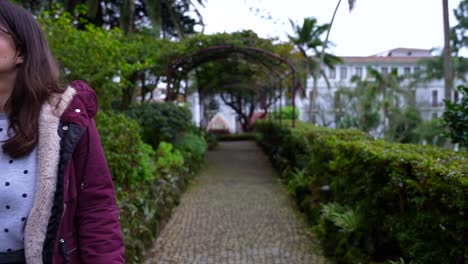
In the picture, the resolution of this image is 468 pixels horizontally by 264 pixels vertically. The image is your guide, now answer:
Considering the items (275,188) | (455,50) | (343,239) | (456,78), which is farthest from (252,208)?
(456,78)

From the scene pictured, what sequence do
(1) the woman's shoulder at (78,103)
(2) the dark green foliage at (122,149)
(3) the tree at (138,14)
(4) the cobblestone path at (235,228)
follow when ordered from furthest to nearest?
1. (3) the tree at (138,14)
2. (4) the cobblestone path at (235,228)
3. (2) the dark green foliage at (122,149)
4. (1) the woman's shoulder at (78,103)

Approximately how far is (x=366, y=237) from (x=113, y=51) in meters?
5.16

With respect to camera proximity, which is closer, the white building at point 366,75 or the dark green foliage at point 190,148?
the dark green foliage at point 190,148

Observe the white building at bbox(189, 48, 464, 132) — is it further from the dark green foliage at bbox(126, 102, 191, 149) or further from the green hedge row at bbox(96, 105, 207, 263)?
the green hedge row at bbox(96, 105, 207, 263)

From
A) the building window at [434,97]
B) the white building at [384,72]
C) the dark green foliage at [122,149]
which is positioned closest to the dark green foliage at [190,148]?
the dark green foliage at [122,149]

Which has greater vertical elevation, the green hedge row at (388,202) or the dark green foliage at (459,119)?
the dark green foliage at (459,119)

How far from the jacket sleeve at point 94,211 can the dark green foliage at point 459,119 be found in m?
5.36

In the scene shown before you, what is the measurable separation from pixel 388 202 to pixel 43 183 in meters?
3.36

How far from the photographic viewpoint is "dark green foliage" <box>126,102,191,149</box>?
34.3 ft

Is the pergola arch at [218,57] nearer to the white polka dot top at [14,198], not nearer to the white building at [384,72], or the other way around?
the white polka dot top at [14,198]

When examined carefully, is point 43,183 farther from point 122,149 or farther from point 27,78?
point 122,149

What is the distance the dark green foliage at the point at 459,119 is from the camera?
5.92 m

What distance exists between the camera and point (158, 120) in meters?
10.5

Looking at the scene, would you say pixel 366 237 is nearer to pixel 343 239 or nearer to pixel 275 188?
pixel 343 239
